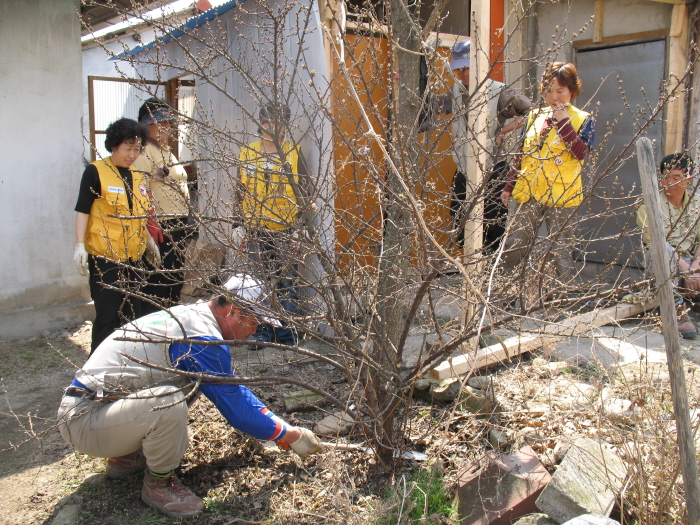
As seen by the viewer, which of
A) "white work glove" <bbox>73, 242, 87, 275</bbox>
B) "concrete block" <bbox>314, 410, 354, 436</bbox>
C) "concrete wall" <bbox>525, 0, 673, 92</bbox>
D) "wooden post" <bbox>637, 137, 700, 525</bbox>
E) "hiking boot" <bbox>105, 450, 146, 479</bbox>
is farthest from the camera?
"concrete wall" <bbox>525, 0, 673, 92</bbox>

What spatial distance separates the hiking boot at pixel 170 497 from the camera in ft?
9.01

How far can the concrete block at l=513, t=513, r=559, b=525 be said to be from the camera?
2.53 metres

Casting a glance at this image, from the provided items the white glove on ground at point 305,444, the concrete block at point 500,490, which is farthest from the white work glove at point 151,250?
the concrete block at point 500,490

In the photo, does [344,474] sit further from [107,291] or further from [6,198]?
[6,198]

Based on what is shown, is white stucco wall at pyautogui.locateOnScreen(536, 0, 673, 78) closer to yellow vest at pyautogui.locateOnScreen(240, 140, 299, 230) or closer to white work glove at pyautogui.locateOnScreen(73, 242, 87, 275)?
yellow vest at pyautogui.locateOnScreen(240, 140, 299, 230)

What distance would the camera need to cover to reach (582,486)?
→ 97.2 inches

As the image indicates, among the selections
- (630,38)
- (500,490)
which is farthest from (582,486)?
(630,38)

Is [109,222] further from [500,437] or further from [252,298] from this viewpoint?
[500,437]

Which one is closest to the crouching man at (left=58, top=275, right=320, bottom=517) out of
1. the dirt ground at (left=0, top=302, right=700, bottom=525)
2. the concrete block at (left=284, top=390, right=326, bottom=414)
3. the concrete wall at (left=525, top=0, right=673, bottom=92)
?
the dirt ground at (left=0, top=302, right=700, bottom=525)

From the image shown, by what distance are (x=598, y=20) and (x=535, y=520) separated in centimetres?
525

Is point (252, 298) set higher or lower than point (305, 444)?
higher

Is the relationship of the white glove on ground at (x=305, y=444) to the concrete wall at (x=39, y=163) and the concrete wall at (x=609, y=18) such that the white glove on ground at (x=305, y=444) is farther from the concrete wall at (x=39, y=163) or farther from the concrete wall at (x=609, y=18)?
the concrete wall at (x=609, y=18)

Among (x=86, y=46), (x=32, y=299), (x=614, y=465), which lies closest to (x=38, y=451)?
(x=32, y=299)

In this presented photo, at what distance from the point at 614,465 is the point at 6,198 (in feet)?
17.1
